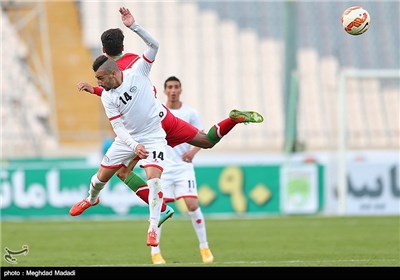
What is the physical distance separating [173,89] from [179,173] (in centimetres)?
116

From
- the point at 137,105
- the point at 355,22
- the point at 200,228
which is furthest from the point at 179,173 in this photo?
the point at 355,22

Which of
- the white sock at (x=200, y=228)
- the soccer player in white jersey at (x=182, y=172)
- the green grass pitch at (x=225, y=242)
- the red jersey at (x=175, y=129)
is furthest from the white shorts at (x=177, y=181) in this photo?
the red jersey at (x=175, y=129)

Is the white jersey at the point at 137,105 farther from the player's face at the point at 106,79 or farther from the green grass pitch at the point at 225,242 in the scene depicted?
the green grass pitch at the point at 225,242

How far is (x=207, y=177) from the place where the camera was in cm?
2244

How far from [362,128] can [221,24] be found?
6.22 m

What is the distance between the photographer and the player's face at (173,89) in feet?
42.1

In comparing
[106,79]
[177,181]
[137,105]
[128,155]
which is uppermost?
[106,79]

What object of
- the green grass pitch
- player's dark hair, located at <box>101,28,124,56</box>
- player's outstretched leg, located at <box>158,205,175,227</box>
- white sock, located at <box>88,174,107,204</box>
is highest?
player's dark hair, located at <box>101,28,124,56</box>

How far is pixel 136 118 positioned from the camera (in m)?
11.1

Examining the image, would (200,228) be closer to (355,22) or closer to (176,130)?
(176,130)

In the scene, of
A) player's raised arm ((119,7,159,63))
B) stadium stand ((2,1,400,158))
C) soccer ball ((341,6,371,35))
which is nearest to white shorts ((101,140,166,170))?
player's raised arm ((119,7,159,63))

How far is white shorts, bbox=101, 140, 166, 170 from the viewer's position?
1120 centimetres

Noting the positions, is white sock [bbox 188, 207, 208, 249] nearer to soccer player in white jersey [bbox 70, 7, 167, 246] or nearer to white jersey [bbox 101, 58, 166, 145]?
soccer player in white jersey [bbox 70, 7, 167, 246]

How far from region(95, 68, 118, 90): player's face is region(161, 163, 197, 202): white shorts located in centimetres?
265
